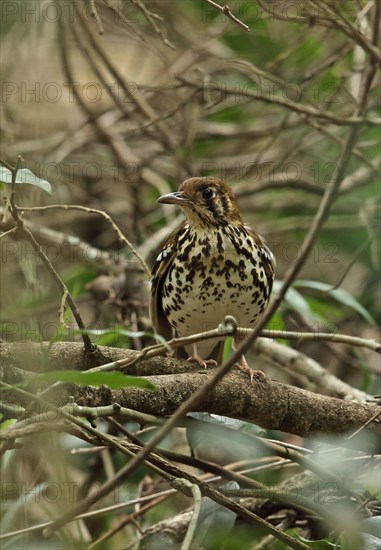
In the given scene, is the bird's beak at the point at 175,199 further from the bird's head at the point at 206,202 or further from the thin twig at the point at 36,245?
the thin twig at the point at 36,245

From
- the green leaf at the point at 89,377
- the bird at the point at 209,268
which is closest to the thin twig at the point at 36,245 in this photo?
the green leaf at the point at 89,377

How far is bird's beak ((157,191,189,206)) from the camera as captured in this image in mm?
3905

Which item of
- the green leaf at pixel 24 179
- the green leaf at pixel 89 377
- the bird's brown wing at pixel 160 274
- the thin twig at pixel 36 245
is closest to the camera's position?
the green leaf at pixel 89 377

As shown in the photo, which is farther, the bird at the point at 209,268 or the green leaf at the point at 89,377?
the bird at the point at 209,268

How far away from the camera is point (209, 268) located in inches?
149

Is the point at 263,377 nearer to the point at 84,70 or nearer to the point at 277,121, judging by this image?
the point at 277,121

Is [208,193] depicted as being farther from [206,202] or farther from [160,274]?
[160,274]

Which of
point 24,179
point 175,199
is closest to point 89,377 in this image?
point 24,179

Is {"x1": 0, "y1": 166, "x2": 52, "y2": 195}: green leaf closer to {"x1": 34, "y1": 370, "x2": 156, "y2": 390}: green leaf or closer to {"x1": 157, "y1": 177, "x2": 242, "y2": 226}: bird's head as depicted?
{"x1": 34, "y1": 370, "x2": 156, "y2": 390}: green leaf

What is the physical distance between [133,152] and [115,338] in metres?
2.81

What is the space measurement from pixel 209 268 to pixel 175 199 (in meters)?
0.38

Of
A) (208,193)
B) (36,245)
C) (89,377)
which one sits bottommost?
(89,377)

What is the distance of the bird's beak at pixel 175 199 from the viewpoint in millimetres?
3905

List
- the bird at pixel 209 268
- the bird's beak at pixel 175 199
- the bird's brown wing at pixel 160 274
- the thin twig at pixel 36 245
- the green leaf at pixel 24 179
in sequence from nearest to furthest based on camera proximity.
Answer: the thin twig at pixel 36 245
the green leaf at pixel 24 179
the bird at pixel 209 268
the bird's beak at pixel 175 199
the bird's brown wing at pixel 160 274
